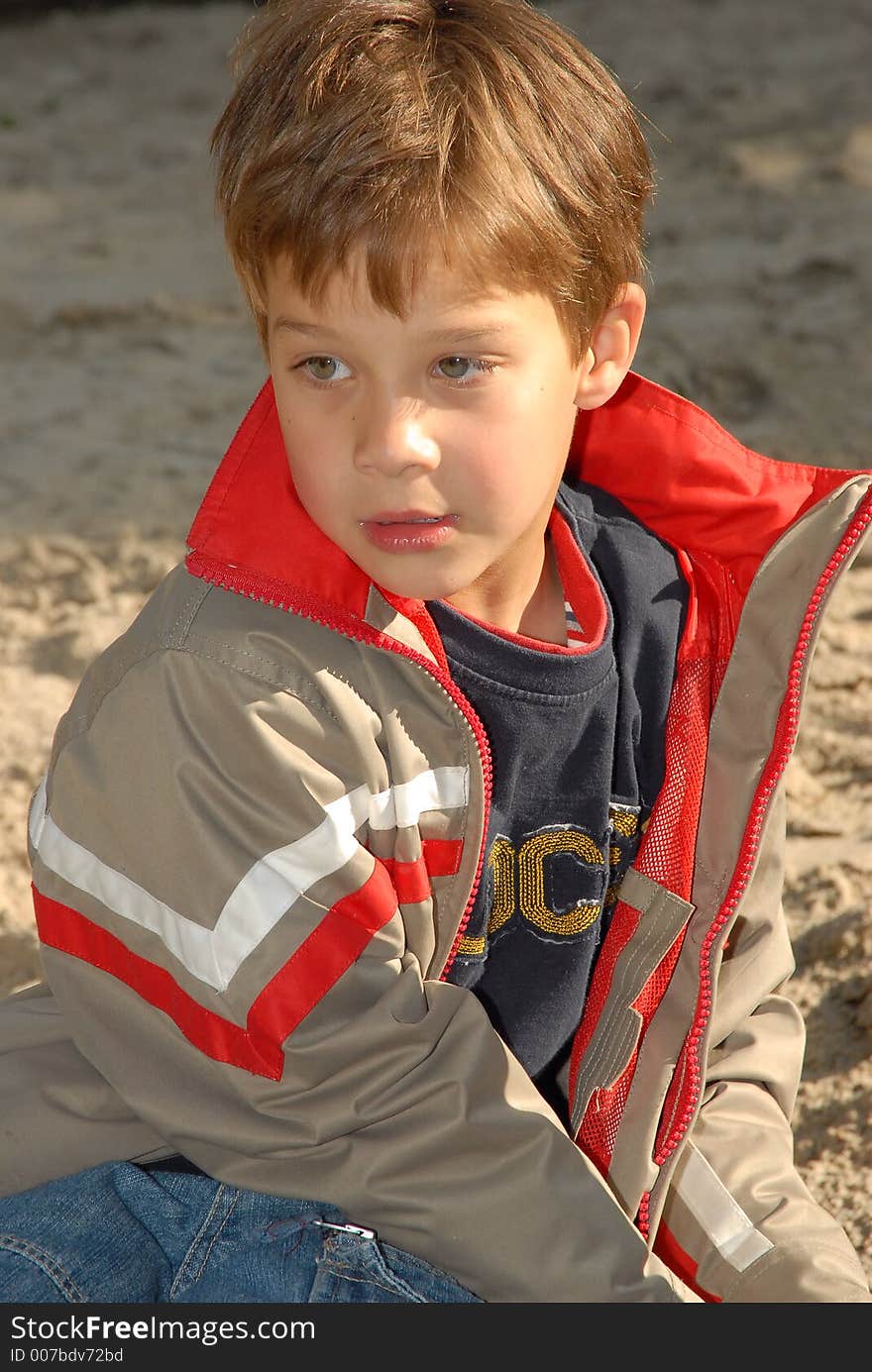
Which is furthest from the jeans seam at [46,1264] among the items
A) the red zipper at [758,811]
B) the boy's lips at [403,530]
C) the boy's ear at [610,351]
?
the boy's ear at [610,351]

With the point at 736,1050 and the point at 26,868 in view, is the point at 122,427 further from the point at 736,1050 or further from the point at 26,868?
the point at 736,1050

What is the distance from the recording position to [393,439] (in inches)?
47.2

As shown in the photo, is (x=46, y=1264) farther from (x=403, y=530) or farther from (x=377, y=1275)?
(x=403, y=530)

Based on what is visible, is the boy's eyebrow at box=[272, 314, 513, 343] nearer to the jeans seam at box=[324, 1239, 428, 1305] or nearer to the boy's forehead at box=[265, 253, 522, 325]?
the boy's forehead at box=[265, 253, 522, 325]

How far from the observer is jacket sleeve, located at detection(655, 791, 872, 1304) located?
143cm

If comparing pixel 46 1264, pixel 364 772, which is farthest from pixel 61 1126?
pixel 364 772

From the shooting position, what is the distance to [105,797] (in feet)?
4.05

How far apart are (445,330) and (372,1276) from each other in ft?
2.46

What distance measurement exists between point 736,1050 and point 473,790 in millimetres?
488

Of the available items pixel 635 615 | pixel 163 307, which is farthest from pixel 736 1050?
→ pixel 163 307

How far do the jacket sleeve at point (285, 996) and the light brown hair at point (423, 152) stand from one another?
1.15ft

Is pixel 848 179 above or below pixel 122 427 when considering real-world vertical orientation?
above

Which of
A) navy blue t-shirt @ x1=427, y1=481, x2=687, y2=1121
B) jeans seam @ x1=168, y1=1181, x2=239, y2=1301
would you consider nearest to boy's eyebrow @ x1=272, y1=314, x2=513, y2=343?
navy blue t-shirt @ x1=427, y1=481, x2=687, y2=1121

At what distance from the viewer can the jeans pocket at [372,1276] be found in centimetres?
125
